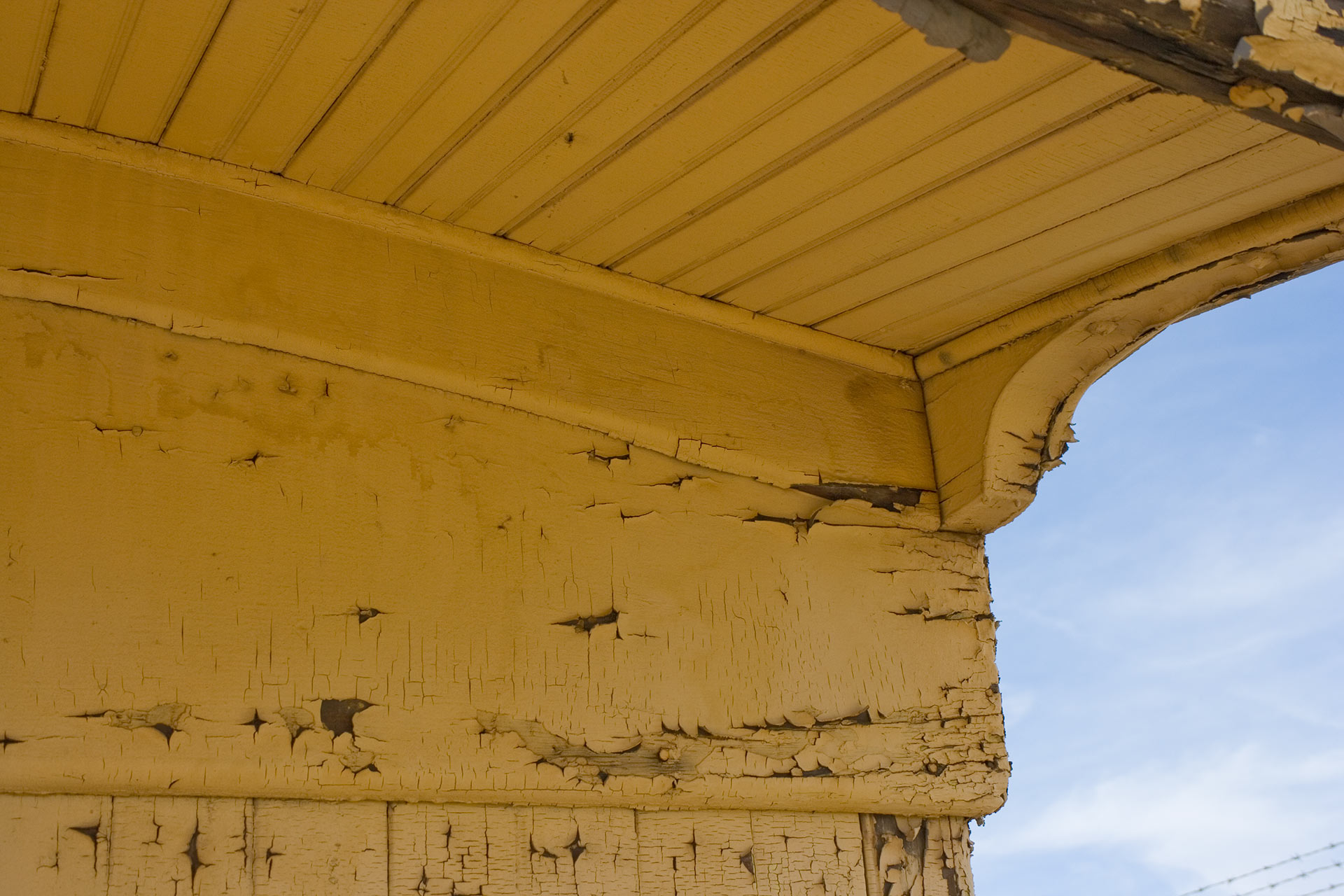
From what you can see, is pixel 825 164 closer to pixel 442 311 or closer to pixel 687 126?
pixel 687 126

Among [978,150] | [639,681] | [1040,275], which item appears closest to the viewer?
[978,150]

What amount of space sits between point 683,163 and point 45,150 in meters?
0.85

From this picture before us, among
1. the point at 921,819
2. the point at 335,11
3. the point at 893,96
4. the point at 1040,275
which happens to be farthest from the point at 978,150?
the point at 921,819

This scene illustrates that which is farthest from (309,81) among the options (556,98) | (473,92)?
(556,98)

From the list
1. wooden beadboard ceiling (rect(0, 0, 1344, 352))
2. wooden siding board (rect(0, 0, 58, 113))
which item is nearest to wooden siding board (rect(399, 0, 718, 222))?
wooden beadboard ceiling (rect(0, 0, 1344, 352))

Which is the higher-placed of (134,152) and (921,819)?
(134,152)

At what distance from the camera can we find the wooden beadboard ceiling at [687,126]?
1457 millimetres

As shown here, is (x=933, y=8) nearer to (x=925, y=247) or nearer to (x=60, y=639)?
(x=925, y=247)

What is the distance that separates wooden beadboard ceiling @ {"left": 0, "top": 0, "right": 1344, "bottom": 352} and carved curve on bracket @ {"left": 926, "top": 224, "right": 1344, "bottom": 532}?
9cm

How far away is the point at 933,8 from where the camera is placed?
112 centimetres

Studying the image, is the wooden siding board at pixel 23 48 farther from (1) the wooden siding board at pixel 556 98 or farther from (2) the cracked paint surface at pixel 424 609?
(1) the wooden siding board at pixel 556 98

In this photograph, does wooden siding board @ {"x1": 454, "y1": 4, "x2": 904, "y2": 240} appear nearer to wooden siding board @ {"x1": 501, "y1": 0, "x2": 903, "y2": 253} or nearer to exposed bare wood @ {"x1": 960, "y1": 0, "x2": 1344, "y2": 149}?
wooden siding board @ {"x1": 501, "y1": 0, "x2": 903, "y2": 253}

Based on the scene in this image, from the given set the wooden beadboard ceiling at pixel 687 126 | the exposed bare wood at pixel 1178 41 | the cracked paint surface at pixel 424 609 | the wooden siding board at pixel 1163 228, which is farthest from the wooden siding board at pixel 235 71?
the wooden siding board at pixel 1163 228

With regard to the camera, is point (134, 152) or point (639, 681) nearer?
point (134, 152)
